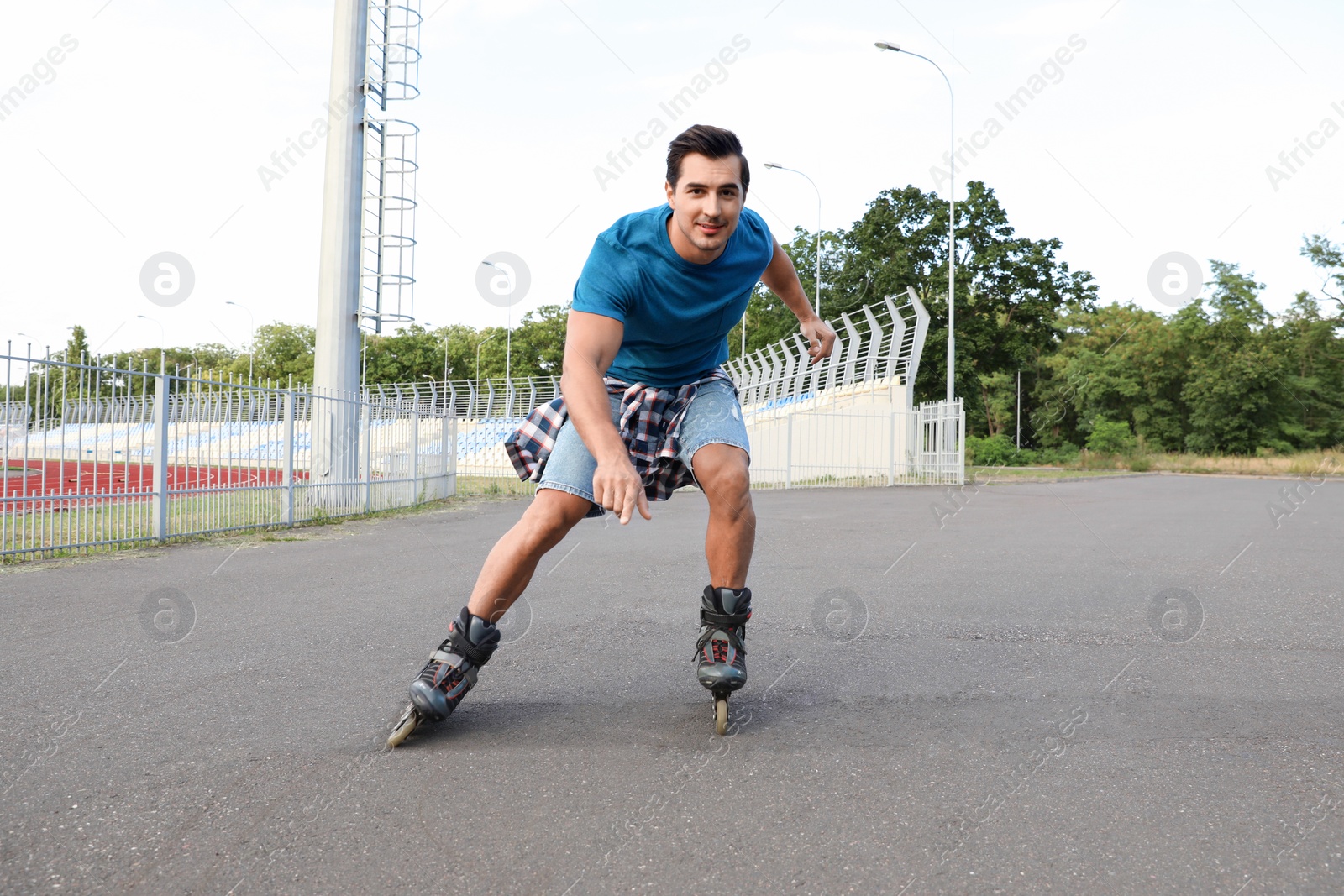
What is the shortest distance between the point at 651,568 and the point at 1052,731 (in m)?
4.10

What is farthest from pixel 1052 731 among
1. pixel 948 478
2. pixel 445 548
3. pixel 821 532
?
pixel 948 478

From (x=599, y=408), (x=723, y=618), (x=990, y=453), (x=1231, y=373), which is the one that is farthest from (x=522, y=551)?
(x=1231, y=373)

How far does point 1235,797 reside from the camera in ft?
7.83

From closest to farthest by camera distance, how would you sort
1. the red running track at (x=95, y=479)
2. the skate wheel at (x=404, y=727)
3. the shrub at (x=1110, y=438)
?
1. the skate wheel at (x=404, y=727)
2. the red running track at (x=95, y=479)
3. the shrub at (x=1110, y=438)

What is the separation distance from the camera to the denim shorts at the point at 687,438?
2.93m

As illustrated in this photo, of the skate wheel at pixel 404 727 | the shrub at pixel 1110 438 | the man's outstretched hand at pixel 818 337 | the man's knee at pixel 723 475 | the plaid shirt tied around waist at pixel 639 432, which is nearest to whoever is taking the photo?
the skate wheel at pixel 404 727

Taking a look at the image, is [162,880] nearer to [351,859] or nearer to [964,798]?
[351,859]

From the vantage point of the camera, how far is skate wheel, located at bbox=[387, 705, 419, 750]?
8.93 feet

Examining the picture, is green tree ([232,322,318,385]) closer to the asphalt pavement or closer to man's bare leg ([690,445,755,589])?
the asphalt pavement

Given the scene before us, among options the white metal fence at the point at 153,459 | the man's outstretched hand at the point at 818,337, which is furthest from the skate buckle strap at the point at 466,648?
the white metal fence at the point at 153,459

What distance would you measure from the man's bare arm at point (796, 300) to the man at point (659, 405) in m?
0.31

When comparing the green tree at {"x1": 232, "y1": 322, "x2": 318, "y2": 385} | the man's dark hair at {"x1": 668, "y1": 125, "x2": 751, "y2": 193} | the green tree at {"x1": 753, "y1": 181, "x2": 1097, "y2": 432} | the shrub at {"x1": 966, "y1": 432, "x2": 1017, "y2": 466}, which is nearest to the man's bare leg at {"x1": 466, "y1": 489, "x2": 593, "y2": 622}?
the man's dark hair at {"x1": 668, "y1": 125, "x2": 751, "y2": 193}

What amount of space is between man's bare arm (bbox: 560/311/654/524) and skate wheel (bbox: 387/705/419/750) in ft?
2.68

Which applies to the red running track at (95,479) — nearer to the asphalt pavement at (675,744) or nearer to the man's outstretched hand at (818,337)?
the asphalt pavement at (675,744)
